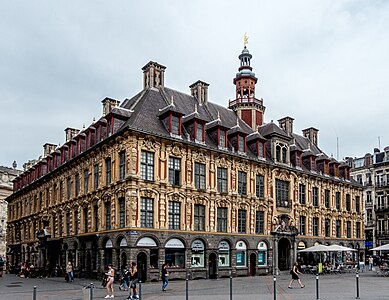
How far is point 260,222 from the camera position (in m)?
43.2

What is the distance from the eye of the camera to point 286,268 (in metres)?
45.9

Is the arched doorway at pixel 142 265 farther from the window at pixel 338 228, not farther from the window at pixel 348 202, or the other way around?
the window at pixel 348 202

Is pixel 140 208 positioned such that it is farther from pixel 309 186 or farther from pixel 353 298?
pixel 309 186

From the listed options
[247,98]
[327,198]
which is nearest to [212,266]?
[247,98]

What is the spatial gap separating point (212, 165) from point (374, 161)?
4588 centimetres

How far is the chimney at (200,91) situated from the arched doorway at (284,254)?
14917 millimetres

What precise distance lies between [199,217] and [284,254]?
1230 centimetres

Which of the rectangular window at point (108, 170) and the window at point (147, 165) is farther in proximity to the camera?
the rectangular window at point (108, 170)

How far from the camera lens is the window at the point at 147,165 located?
114ft

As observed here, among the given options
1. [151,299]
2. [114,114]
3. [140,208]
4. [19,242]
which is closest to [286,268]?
[140,208]

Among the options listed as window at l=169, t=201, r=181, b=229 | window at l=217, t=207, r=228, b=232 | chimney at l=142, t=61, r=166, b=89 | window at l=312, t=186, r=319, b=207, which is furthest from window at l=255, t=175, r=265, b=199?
chimney at l=142, t=61, r=166, b=89

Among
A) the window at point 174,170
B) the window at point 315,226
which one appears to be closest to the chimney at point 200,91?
the window at point 174,170

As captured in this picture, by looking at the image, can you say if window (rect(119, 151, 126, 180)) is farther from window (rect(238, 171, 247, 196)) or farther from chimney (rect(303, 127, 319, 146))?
chimney (rect(303, 127, 319, 146))

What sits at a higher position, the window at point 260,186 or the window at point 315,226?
the window at point 260,186
